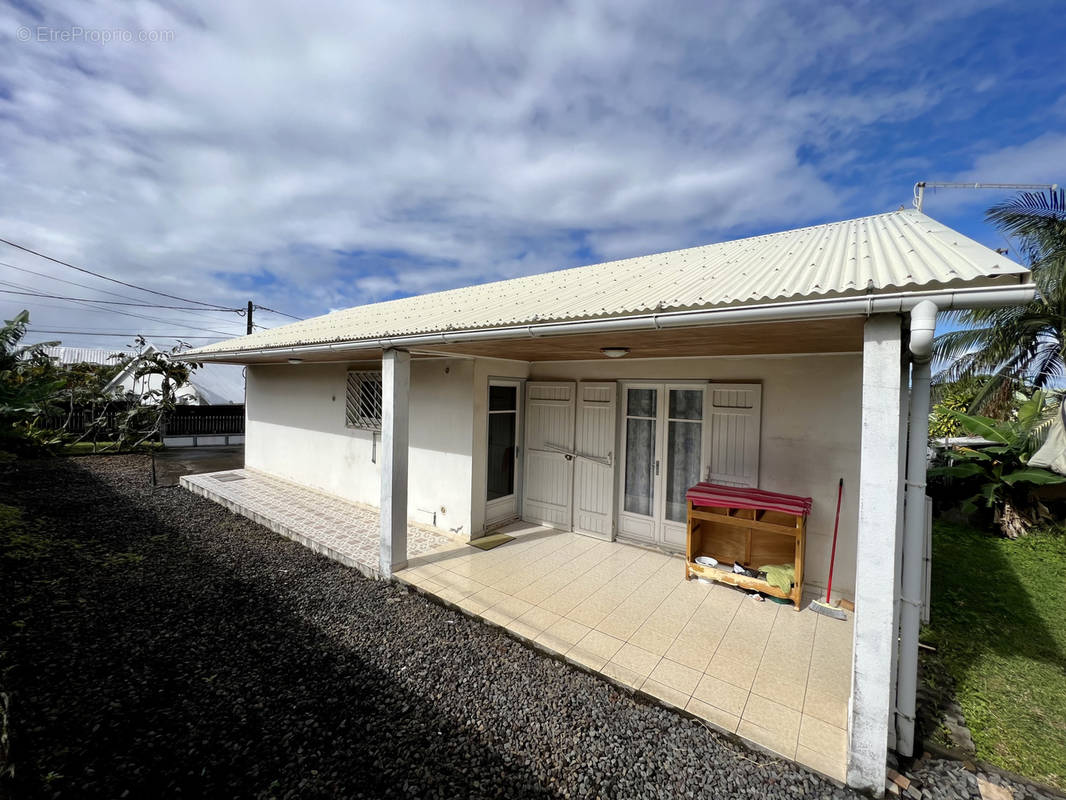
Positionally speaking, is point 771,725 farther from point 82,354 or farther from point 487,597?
point 82,354

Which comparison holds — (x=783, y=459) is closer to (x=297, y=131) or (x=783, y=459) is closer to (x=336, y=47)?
(x=336, y=47)

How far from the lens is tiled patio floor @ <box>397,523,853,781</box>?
2.98 meters

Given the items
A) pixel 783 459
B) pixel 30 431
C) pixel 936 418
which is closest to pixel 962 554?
pixel 783 459

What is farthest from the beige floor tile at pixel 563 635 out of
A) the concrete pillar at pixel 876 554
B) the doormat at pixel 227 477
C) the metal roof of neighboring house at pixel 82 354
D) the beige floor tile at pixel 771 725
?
the metal roof of neighboring house at pixel 82 354

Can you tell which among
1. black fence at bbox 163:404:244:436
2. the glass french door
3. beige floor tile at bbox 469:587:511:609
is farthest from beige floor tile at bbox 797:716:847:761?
black fence at bbox 163:404:244:436

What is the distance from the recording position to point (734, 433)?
532cm

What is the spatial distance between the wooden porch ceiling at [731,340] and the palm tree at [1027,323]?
22.5ft

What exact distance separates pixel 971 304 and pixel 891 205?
4.98 m

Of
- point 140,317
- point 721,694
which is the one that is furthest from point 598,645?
point 140,317

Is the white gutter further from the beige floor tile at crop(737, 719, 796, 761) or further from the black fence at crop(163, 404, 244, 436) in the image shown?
the black fence at crop(163, 404, 244, 436)

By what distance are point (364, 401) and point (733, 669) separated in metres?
7.07

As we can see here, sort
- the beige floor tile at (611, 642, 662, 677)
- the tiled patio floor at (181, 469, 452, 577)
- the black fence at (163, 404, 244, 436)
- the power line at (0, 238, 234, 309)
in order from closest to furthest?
the beige floor tile at (611, 642, 662, 677) → the tiled patio floor at (181, 469, 452, 577) → the power line at (0, 238, 234, 309) → the black fence at (163, 404, 244, 436)

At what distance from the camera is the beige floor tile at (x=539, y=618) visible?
4082 mm

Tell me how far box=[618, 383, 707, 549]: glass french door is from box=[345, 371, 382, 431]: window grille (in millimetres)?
4531
